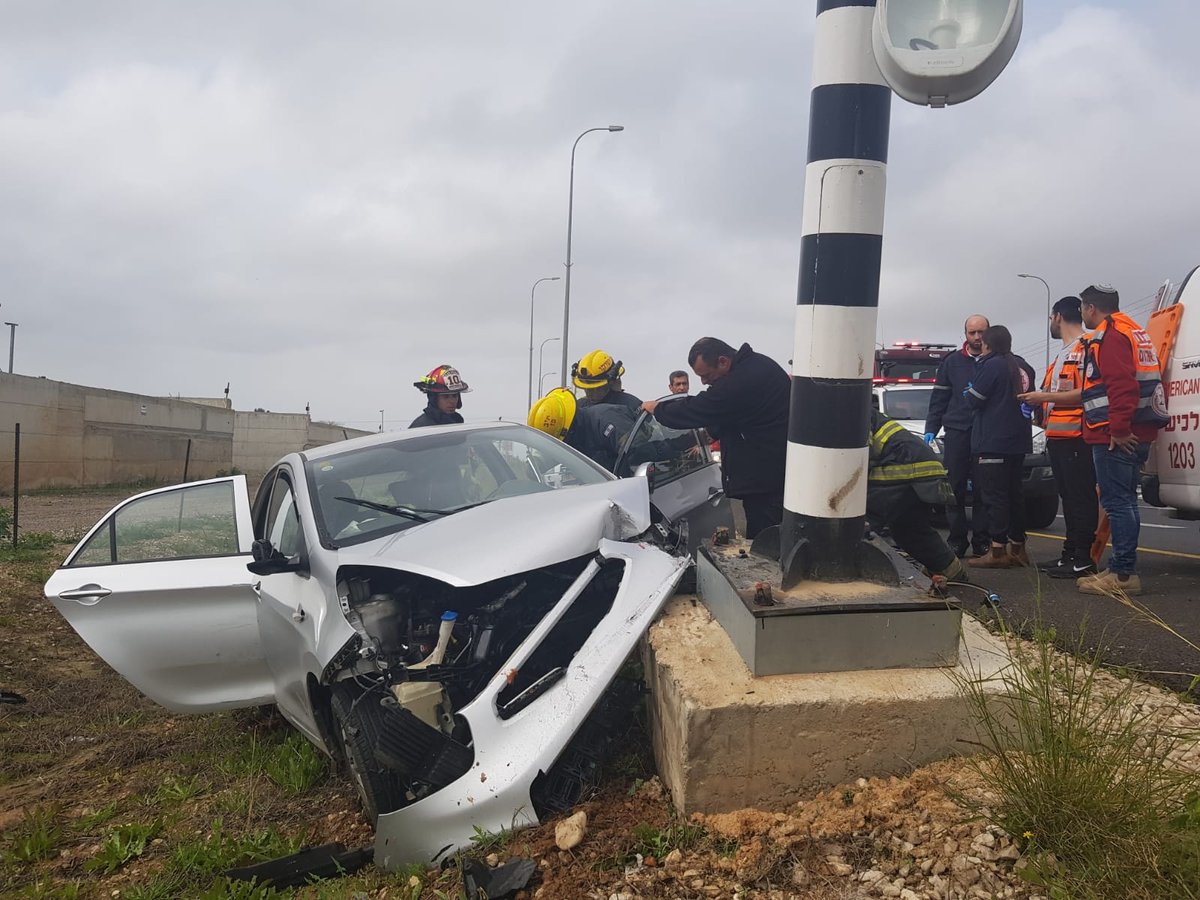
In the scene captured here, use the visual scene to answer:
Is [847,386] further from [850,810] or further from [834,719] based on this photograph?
[850,810]

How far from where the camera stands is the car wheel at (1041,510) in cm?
807

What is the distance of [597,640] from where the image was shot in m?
3.09

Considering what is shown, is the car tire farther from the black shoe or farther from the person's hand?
the black shoe

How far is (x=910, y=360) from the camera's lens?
43.9ft

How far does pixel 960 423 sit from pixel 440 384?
4.28m

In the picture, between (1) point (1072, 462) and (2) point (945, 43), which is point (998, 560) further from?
(2) point (945, 43)

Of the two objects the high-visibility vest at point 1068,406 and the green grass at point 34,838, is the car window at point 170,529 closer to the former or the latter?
the green grass at point 34,838

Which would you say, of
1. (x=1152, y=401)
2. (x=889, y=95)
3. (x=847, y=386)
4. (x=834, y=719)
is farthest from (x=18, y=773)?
(x=1152, y=401)

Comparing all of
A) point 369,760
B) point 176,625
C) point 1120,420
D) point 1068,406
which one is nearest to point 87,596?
point 176,625

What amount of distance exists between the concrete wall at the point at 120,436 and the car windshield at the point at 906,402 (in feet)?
44.0

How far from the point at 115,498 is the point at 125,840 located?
57.2 feet

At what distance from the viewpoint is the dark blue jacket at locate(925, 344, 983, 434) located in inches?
261

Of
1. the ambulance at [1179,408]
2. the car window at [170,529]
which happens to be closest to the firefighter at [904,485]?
the ambulance at [1179,408]

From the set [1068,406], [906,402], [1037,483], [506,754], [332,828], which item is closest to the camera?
[506,754]
